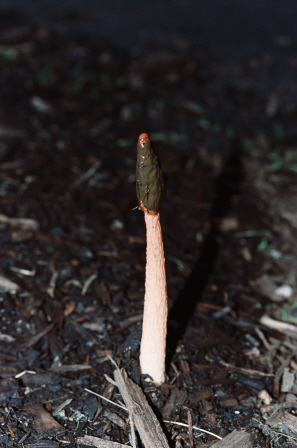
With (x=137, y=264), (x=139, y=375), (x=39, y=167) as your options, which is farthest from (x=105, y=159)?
(x=139, y=375)

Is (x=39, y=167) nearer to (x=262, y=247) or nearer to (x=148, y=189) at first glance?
(x=262, y=247)

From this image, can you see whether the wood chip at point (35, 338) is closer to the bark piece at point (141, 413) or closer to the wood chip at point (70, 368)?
the wood chip at point (70, 368)

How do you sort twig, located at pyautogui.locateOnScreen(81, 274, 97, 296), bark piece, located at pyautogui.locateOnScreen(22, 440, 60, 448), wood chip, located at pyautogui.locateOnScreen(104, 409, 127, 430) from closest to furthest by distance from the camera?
bark piece, located at pyautogui.locateOnScreen(22, 440, 60, 448)
wood chip, located at pyautogui.locateOnScreen(104, 409, 127, 430)
twig, located at pyautogui.locateOnScreen(81, 274, 97, 296)

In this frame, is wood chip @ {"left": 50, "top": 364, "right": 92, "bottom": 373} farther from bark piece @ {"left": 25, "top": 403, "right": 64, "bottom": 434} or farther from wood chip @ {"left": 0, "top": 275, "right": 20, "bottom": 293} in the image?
wood chip @ {"left": 0, "top": 275, "right": 20, "bottom": 293}

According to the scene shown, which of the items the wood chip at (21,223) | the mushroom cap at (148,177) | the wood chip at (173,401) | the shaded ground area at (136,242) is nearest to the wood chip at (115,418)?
the shaded ground area at (136,242)

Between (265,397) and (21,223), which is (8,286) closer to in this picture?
(21,223)

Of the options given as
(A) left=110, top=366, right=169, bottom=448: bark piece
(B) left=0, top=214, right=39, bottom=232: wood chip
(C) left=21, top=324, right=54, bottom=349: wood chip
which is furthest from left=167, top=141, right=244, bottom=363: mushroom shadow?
(B) left=0, top=214, right=39, bottom=232: wood chip
